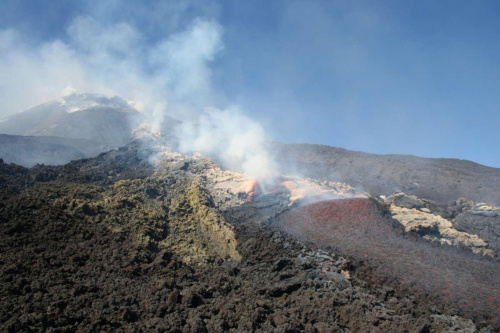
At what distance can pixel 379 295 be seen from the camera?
10242 millimetres

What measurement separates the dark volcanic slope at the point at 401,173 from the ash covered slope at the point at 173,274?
1778 cm

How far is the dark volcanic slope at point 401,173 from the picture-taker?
30.6 metres

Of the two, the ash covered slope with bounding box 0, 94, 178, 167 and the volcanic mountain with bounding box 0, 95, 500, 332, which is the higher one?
the ash covered slope with bounding box 0, 94, 178, 167

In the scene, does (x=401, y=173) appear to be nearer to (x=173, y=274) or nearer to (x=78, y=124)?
(x=173, y=274)

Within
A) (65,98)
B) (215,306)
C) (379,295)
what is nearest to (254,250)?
(215,306)

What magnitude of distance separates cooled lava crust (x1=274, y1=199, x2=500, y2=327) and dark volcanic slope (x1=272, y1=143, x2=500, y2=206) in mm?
14976

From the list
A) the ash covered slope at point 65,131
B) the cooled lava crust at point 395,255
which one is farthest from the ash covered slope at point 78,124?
the cooled lava crust at point 395,255

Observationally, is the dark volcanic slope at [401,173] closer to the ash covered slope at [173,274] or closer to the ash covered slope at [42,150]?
the ash covered slope at [173,274]

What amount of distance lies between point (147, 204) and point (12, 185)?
28.3ft

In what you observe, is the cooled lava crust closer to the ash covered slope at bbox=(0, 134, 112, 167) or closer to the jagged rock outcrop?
the jagged rock outcrop

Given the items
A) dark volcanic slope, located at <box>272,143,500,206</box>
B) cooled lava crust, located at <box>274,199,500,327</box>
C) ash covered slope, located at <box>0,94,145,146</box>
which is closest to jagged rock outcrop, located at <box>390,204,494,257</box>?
cooled lava crust, located at <box>274,199,500,327</box>

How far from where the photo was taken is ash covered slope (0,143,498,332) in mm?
8297

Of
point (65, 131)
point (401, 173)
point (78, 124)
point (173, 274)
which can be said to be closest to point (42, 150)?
point (65, 131)

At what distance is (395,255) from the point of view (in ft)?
44.3
